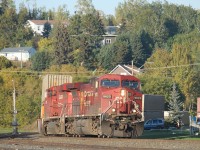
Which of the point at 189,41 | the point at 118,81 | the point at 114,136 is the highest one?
the point at 189,41

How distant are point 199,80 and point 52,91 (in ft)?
180

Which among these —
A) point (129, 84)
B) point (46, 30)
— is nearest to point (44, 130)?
point (129, 84)

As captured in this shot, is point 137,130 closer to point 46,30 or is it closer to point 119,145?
point 119,145

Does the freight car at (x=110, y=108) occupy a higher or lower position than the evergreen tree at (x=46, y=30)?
lower

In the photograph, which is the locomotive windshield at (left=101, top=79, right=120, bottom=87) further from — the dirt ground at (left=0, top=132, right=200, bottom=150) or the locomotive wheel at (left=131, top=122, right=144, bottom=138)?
the dirt ground at (left=0, top=132, right=200, bottom=150)

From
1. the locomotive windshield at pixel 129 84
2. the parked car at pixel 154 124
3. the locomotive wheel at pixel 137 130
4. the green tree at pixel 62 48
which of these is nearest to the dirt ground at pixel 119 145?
the locomotive wheel at pixel 137 130

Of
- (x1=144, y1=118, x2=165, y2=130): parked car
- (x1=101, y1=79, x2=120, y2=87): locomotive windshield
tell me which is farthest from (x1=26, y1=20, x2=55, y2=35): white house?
(x1=101, y1=79, x2=120, y2=87): locomotive windshield

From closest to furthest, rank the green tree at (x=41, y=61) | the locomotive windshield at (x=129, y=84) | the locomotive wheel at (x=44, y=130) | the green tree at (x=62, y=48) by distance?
the locomotive windshield at (x=129, y=84) → the locomotive wheel at (x=44, y=130) → the green tree at (x=41, y=61) → the green tree at (x=62, y=48)

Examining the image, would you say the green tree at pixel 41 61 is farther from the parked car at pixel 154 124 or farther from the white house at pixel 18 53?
the parked car at pixel 154 124

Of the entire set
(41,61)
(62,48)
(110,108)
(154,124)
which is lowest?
(154,124)

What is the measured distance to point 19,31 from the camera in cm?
15900

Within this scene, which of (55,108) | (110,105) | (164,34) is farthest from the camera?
(164,34)

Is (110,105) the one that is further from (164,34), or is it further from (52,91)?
(164,34)

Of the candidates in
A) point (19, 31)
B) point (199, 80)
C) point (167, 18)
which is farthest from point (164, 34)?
point (199, 80)
